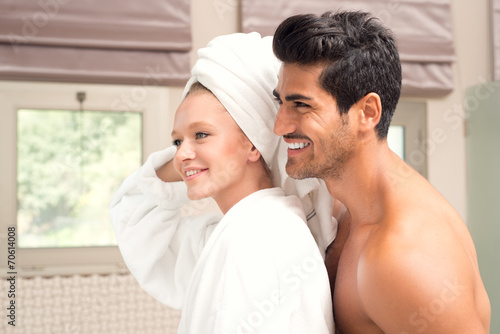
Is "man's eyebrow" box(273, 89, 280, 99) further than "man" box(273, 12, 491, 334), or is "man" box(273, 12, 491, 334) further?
"man's eyebrow" box(273, 89, 280, 99)

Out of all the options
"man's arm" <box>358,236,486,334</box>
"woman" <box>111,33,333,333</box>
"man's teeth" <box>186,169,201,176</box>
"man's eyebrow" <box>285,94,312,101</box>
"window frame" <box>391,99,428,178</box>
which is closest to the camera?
"man's arm" <box>358,236,486,334</box>

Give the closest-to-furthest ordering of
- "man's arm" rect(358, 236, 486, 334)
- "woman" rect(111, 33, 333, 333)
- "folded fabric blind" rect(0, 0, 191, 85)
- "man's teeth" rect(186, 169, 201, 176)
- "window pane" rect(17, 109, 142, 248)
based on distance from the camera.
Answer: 1. "man's arm" rect(358, 236, 486, 334)
2. "woman" rect(111, 33, 333, 333)
3. "man's teeth" rect(186, 169, 201, 176)
4. "folded fabric blind" rect(0, 0, 191, 85)
5. "window pane" rect(17, 109, 142, 248)

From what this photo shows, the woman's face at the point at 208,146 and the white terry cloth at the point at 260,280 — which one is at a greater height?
the woman's face at the point at 208,146

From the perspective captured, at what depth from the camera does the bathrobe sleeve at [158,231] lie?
156 centimetres

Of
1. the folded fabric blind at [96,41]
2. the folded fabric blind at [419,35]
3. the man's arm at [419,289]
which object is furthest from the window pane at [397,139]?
the man's arm at [419,289]

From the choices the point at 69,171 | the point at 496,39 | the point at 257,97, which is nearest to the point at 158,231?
the point at 257,97

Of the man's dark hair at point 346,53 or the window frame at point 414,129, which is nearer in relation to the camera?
the man's dark hair at point 346,53

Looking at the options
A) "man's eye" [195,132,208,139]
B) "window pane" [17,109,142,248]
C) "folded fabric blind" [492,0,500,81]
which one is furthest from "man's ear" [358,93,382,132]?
"folded fabric blind" [492,0,500,81]

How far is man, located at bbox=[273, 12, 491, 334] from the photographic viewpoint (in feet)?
3.63

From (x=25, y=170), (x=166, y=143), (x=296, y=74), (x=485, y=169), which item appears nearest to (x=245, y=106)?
(x=296, y=74)

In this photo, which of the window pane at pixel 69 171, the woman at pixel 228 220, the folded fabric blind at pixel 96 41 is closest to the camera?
the woman at pixel 228 220

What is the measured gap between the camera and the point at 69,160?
306cm

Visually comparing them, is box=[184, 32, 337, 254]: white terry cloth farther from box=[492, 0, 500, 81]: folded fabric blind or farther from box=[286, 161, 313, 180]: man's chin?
box=[492, 0, 500, 81]: folded fabric blind

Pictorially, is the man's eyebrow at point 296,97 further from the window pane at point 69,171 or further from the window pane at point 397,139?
the window pane at point 397,139
